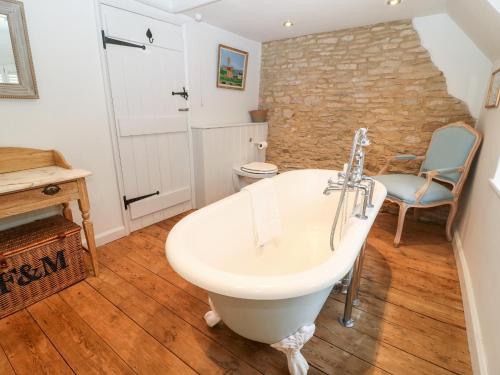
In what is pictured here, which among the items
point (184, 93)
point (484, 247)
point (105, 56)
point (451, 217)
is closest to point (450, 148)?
point (451, 217)

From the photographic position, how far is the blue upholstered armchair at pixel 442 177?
2127 mm

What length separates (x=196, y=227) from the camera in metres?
1.17

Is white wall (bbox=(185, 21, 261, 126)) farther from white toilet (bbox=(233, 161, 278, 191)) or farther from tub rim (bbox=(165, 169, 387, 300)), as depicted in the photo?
tub rim (bbox=(165, 169, 387, 300))

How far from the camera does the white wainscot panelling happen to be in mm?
2676

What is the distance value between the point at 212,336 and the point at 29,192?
48.6 inches

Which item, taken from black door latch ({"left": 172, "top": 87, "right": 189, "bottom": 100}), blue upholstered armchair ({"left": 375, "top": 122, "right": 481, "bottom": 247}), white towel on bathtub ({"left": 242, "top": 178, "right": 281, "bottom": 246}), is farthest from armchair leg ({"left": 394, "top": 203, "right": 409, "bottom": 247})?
black door latch ({"left": 172, "top": 87, "right": 189, "bottom": 100})

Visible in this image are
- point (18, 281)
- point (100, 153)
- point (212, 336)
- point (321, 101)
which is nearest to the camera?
point (212, 336)

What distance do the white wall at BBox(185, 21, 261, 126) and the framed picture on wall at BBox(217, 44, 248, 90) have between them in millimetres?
59

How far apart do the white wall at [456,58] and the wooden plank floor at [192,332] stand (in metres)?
1.62

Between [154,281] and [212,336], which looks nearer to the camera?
[212,336]

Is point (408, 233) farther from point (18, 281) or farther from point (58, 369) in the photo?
point (18, 281)

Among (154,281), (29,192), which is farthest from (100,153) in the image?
(154,281)

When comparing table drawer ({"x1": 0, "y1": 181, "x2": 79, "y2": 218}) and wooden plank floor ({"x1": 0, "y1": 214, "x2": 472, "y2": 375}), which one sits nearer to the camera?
wooden plank floor ({"x1": 0, "y1": 214, "x2": 472, "y2": 375})

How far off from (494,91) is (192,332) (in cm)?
273
